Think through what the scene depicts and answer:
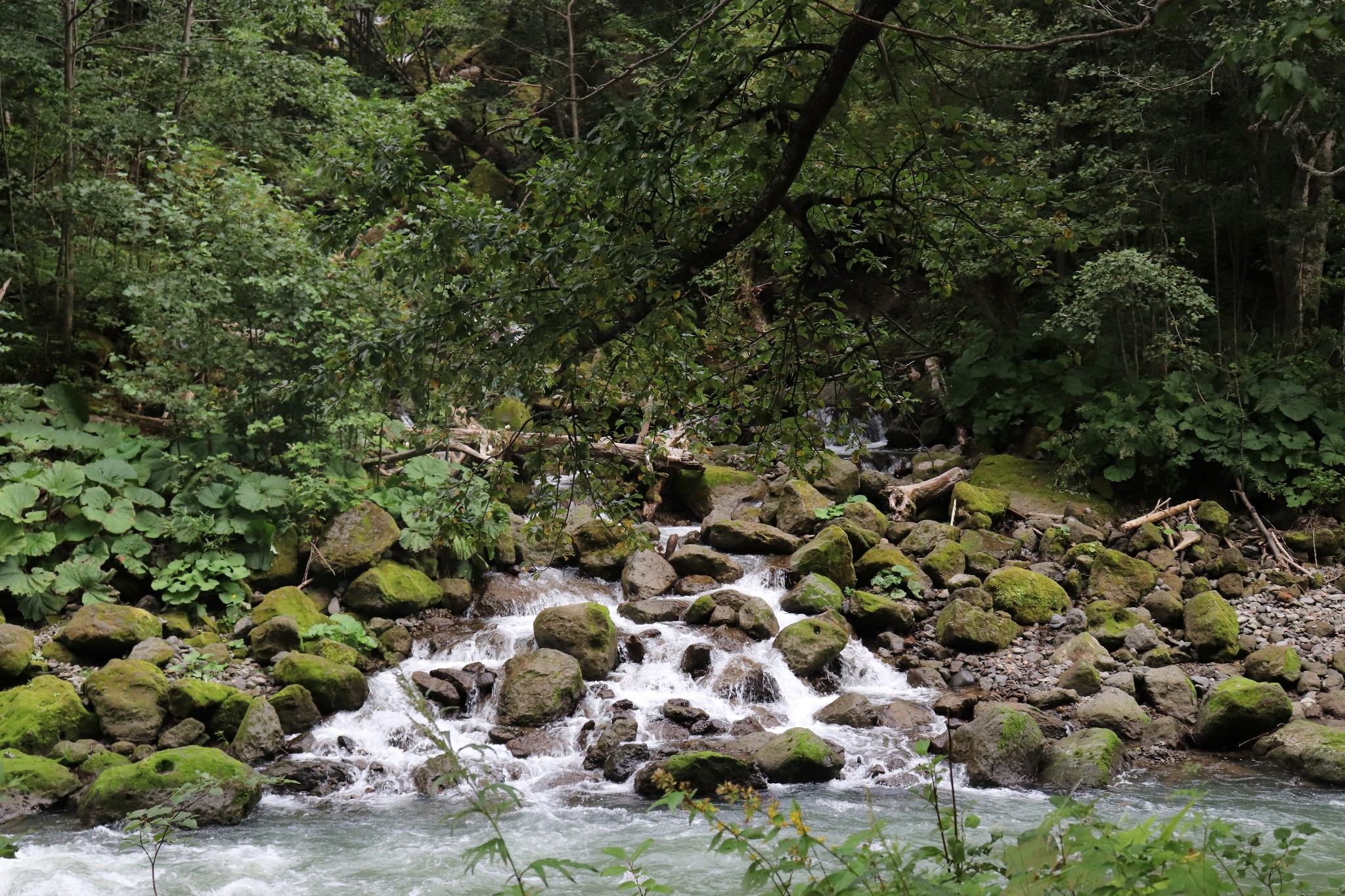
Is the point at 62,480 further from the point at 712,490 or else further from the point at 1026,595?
the point at 1026,595

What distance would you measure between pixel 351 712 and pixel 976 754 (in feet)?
17.3

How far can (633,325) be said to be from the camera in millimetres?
3467

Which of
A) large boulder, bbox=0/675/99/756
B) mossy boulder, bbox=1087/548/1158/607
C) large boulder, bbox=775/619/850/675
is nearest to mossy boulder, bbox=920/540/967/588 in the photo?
mossy boulder, bbox=1087/548/1158/607

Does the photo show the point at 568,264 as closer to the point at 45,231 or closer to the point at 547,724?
the point at 547,724

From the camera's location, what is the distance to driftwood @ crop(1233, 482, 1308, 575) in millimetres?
11737

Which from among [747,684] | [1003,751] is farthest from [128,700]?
[1003,751]

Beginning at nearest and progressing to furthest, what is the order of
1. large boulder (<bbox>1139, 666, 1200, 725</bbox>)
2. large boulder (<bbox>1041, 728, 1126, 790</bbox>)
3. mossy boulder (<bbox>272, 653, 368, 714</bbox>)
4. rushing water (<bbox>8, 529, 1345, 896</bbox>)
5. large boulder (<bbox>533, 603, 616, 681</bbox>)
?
rushing water (<bbox>8, 529, 1345, 896</bbox>) < large boulder (<bbox>1041, 728, 1126, 790</bbox>) < mossy boulder (<bbox>272, 653, 368, 714</bbox>) < large boulder (<bbox>1139, 666, 1200, 725</bbox>) < large boulder (<bbox>533, 603, 616, 681</bbox>)

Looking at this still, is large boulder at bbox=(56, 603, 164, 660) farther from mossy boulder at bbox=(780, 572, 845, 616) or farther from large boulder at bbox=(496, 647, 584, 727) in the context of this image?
mossy boulder at bbox=(780, 572, 845, 616)

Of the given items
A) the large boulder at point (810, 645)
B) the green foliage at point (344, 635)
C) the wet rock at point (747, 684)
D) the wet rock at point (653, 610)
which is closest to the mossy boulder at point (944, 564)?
the large boulder at point (810, 645)

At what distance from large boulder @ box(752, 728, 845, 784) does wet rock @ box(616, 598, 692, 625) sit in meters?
2.67

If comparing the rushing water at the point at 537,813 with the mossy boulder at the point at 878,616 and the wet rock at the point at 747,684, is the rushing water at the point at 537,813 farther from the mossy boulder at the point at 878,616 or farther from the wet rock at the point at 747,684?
the mossy boulder at the point at 878,616

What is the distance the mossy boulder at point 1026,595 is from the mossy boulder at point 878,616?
106cm

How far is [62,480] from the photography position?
990 centimetres

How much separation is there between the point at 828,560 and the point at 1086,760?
4007mm
